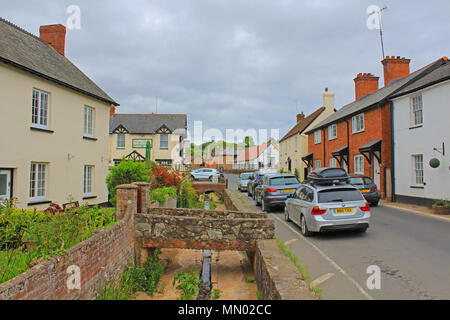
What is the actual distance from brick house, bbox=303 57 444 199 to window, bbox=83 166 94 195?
52.6 ft

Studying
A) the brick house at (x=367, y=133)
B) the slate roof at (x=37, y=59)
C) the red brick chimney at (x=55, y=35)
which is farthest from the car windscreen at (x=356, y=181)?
the red brick chimney at (x=55, y=35)

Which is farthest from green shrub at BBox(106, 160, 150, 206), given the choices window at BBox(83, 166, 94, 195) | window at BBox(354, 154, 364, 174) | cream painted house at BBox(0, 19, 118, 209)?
window at BBox(354, 154, 364, 174)

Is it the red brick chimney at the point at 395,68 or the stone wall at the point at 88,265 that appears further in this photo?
the red brick chimney at the point at 395,68

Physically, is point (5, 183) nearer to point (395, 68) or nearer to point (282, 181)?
point (282, 181)

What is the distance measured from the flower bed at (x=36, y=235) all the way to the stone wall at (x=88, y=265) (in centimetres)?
23

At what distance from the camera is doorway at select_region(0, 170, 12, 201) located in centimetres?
1104

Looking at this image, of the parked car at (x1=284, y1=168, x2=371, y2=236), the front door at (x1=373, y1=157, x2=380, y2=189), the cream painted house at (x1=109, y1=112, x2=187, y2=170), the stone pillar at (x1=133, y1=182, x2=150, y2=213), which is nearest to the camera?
the parked car at (x1=284, y1=168, x2=371, y2=236)

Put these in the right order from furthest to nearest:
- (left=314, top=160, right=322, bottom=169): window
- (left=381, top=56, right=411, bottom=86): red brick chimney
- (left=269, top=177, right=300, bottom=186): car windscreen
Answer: (left=314, top=160, right=322, bottom=169): window
(left=381, top=56, right=411, bottom=86): red brick chimney
(left=269, top=177, right=300, bottom=186): car windscreen

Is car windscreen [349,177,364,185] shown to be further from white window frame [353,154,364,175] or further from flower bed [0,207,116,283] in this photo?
flower bed [0,207,116,283]

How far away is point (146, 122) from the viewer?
1505 inches

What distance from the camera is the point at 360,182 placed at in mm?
15547

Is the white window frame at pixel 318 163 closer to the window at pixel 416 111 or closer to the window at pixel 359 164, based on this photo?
the window at pixel 359 164

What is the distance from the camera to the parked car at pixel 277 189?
14.5 meters

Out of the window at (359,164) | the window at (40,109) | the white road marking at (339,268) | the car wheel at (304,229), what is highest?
the window at (40,109)
